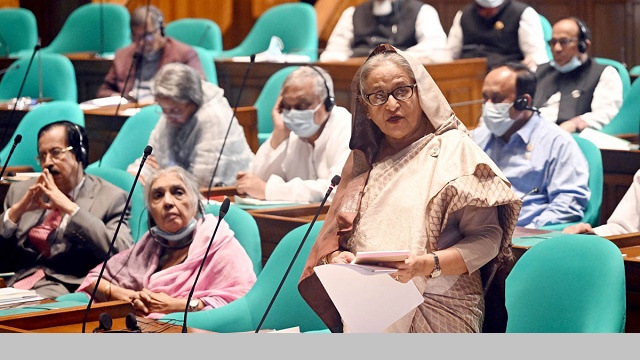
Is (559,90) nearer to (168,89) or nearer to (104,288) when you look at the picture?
(168,89)

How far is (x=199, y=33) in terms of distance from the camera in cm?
895

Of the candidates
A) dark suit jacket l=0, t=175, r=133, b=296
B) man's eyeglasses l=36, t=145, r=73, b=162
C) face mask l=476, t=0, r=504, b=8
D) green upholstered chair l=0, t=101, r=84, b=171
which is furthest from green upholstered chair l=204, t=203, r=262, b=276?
face mask l=476, t=0, r=504, b=8

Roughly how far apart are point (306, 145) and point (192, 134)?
0.73 m

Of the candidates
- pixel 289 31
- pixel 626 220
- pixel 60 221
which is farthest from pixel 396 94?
pixel 289 31

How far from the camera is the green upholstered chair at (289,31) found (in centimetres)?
822

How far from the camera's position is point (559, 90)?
632cm

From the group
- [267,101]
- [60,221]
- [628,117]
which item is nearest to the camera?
[60,221]

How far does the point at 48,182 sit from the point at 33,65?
11.7 feet

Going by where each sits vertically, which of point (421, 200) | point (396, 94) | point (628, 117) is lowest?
point (628, 117)

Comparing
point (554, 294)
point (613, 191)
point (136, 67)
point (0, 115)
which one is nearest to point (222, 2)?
point (136, 67)

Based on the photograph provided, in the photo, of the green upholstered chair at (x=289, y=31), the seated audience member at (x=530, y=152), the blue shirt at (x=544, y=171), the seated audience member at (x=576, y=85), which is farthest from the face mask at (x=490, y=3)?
the blue shirt at (x=544, y=171)

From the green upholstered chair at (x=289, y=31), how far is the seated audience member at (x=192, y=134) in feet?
7.77

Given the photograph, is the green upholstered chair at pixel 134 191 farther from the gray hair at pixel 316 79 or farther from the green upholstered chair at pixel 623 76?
the green upholstered chair at pixel 623 76

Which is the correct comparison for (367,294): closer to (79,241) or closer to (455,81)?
(79,241)
